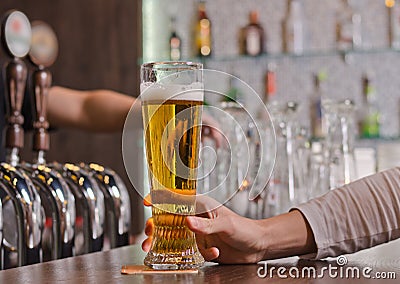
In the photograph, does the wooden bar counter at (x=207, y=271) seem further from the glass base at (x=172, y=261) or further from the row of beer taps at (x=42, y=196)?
the row of beer taps at (x=42, y=196)

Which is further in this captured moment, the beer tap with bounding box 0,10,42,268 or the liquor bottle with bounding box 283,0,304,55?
the liquor bottle with bounding box 283,0,304,55

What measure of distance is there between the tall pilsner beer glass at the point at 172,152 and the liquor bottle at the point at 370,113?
3229 mm

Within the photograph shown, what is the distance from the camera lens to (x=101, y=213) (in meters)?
1.46

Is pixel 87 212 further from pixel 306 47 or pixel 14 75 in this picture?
pixel 306 47

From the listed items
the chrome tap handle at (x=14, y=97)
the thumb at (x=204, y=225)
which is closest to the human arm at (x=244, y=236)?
the thumb at (x=204, y=225)

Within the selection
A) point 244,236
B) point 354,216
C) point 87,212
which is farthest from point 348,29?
point 244,236

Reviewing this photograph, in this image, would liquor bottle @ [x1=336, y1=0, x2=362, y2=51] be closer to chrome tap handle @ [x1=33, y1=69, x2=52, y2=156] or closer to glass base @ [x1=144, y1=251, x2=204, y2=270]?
chrome tap handle @ [x1=33, y1=69, x2=52, y2=156]

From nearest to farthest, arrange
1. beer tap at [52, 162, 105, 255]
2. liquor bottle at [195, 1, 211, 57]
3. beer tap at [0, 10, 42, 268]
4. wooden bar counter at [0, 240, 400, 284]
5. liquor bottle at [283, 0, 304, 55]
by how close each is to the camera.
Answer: wooden bar counter at [0, 240, 400, 284]
beer tap at [0, 10, 42, 268]
beer tap at [52, 162, 105, 255]
liquor bottle at [283, 0, 304, 55]
liquor bottle at [195, 1, 211, 57]

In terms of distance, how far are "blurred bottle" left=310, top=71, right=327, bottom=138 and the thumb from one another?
3.21 m

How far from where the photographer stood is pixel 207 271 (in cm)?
100

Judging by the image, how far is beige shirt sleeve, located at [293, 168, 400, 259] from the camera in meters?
1.13

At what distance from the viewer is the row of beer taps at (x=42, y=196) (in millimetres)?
1261

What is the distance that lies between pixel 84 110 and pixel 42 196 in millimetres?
1370

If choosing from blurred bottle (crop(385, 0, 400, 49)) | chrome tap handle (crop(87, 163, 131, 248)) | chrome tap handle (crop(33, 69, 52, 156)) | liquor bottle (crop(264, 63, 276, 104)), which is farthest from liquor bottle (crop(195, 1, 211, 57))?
chrome tap handle (crop(87, 163, 131, 248))
